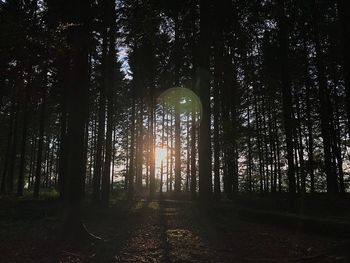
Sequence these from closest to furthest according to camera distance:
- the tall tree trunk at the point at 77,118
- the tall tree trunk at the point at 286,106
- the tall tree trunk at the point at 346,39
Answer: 1. the tall tree trunk at the point at 346,39
2. the tall tree trunk at the point at 77,118
3. the tall tree trunk at the point at 286,106

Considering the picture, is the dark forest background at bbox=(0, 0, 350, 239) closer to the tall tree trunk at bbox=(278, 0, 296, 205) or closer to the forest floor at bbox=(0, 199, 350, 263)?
the tall tree trunk at bbox=(278, 0, 296, 205)

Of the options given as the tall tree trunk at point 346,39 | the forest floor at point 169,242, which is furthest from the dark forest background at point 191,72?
the forest floor at point 169,242

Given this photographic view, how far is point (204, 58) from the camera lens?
15789 millimetres

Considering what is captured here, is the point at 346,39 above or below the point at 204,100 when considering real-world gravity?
below

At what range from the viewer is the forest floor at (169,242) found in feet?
28.5

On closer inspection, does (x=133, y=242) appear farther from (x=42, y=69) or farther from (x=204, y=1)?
(x=204, y=1)

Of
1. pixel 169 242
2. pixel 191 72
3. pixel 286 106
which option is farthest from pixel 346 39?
pixel 191 72

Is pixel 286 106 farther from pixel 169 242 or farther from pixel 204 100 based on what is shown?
pixel 169 242

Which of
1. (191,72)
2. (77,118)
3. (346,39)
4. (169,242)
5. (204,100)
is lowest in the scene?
(169,242)

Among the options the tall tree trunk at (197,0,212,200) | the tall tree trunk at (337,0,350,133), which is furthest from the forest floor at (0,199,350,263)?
the tall tree trunk at (337,0,350,133)

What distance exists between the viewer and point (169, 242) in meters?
10.6

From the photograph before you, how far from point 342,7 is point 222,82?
708 inches

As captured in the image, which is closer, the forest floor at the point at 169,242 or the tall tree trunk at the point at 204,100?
the forest floor at the point at 169,242

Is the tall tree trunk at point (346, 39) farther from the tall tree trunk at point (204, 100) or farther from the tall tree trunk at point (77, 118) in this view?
the tall tree trunk at point (77, 118)
